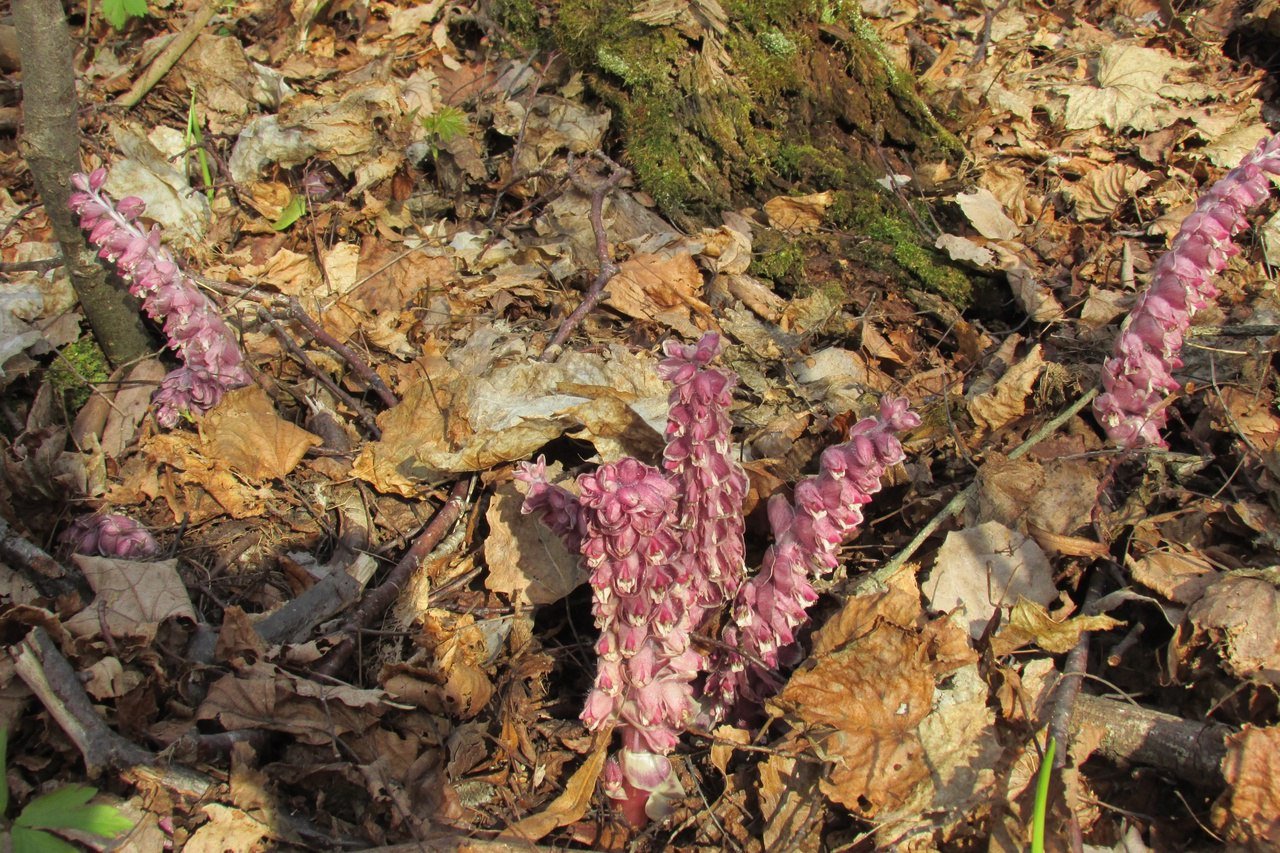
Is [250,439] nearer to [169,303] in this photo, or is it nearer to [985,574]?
[169,303]

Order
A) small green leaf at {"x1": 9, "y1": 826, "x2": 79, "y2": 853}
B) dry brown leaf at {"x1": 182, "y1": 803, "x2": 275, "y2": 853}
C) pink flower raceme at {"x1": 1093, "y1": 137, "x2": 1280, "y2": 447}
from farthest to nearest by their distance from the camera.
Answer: pink flower raceme at {"x1": 1093, "y1": 137, "x2": 1280, "y2": 447}, dry brown leaf at {"x1": 182, "y1": 803, "x2": 275, "y2": 853}, small green leaf at {"x1": 9, "y1": 826, "x2": 79, "y2": 853}

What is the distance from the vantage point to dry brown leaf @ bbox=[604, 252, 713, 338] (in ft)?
10.7

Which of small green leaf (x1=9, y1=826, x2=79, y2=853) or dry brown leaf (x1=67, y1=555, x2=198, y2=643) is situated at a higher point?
small green leaf (x1=9, y1=826, x2=79, y2=853)

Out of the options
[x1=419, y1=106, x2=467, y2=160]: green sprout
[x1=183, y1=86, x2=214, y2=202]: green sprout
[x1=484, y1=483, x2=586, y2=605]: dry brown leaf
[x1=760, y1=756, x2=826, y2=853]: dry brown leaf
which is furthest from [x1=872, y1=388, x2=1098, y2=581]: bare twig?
[x1=183, y1=86, x2=214, y2=202]: green sprout

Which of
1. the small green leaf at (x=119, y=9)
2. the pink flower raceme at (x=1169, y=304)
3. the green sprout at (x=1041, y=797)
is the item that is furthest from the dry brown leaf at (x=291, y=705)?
the small green leaf at (x=119, y=9)

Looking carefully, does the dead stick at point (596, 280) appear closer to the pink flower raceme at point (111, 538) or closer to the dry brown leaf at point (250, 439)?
the dry brown leaf at point (250, 439)

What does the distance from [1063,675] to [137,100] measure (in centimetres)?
455

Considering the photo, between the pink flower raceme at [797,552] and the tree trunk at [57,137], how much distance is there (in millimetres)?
2477

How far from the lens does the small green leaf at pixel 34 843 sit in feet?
5.82

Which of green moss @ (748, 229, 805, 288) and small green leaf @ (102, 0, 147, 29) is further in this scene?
small green leaf @ (102, 0, 147, 29)

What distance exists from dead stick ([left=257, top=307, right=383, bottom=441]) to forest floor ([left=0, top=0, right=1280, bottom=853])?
0.03m

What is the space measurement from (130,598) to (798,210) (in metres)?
2.77

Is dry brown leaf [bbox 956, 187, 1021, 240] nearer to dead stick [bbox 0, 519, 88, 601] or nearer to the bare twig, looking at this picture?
the bare twig

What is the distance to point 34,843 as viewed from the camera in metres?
1.78
